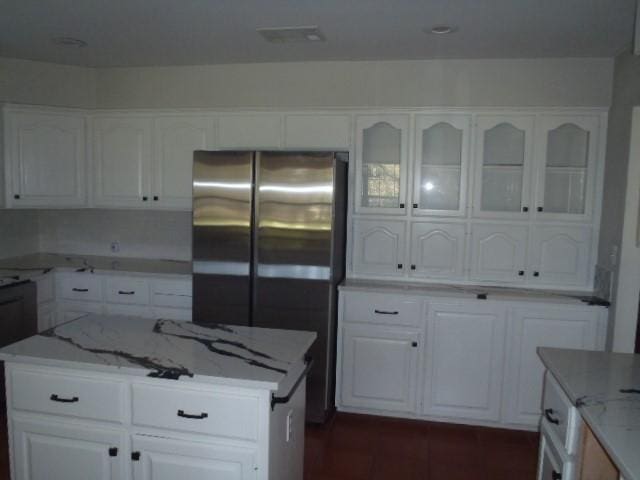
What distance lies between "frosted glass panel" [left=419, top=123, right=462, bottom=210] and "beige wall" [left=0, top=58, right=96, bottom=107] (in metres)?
2.63

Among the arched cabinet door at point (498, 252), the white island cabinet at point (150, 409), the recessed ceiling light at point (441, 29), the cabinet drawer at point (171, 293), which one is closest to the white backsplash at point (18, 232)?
the cabinet drawer at point (171, 293)

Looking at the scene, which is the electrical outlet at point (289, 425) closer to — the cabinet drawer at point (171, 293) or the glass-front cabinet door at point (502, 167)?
the cabinet drawer at point (171, 293)

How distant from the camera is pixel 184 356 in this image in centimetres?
204

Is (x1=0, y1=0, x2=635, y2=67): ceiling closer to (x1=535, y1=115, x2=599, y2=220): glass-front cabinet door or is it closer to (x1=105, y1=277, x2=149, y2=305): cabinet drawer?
(x1=535, y1=115, x2=599, y2=220): glass-front cabinet door

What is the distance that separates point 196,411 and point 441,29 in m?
2.35

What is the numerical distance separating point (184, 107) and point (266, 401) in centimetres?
277

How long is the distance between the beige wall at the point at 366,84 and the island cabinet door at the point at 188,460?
2.55m

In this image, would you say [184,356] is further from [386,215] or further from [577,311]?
[577,311]

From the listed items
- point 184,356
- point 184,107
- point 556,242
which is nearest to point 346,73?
point 184,107

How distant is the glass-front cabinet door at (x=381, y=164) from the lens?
369 centimetres

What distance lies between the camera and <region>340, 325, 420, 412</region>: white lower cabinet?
353 cm

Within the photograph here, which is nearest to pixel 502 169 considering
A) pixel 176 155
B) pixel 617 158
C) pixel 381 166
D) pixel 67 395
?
pixel 617 158

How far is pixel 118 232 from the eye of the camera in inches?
180

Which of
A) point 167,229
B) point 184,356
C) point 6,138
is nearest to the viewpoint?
point 184,356
